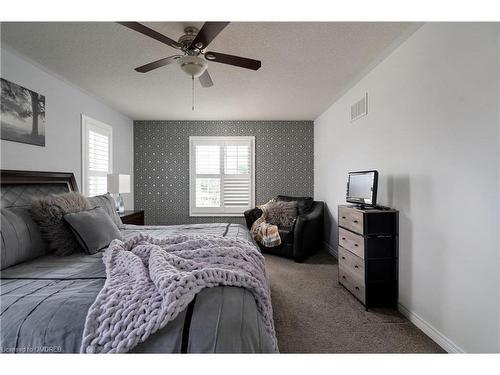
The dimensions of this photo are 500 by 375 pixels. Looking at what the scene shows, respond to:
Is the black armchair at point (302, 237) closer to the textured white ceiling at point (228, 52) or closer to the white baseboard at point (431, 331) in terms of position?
the white baseboard at point (431, 331)

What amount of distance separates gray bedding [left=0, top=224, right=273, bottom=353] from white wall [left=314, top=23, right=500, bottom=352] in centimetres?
143

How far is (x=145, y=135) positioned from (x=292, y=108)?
2.92 m

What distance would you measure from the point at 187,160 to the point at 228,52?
9.52ft

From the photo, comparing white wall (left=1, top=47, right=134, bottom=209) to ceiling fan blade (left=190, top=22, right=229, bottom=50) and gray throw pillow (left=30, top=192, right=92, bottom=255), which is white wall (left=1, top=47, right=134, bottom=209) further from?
ceiling fan blade (left=190, top=22, right=229, bottom=50)

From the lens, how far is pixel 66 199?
196 cm

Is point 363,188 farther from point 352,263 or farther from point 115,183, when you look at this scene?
point 115,183

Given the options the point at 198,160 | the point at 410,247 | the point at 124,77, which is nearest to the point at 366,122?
the point at 410,247

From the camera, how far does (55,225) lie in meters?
1.78

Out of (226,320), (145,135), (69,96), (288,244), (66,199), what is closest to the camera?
(226,320)

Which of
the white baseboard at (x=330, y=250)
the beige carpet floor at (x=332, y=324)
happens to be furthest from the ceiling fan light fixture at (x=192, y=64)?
the white baseboard at (x=330, y=250)

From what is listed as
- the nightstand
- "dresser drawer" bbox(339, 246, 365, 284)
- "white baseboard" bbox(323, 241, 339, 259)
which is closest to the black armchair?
"white baseboard" bbox(323, 241, 339, 259)

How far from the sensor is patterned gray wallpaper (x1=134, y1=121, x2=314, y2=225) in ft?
16.2

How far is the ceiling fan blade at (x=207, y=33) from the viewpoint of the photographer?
5.09ft
